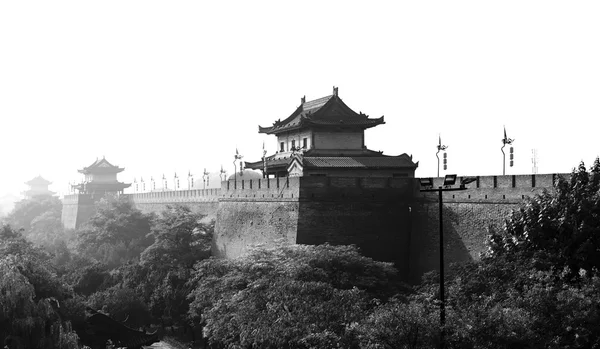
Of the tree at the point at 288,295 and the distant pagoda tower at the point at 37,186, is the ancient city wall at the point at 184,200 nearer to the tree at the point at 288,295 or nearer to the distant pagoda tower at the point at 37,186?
the tree at the point at 288,295

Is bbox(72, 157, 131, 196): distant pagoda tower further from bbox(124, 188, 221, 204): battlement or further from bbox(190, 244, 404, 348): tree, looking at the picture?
bbox(190, 244, 404, 348): tree

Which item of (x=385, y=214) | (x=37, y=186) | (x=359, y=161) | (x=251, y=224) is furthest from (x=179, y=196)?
(x=37, y=186)

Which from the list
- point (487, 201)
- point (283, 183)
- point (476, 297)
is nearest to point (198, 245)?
point (283, 183)

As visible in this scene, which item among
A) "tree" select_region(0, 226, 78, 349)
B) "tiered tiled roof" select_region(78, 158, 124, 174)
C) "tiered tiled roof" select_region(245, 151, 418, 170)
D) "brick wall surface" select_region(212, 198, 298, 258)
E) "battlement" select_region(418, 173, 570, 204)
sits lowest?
"tree" select_region(0, 226, 78, 349)

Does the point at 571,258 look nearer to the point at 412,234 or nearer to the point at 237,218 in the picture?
the point at 412,234

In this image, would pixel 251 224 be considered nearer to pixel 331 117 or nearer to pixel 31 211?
pixel 331 117

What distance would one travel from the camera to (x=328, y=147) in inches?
1004

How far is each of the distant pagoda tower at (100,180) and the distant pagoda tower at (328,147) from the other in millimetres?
25590

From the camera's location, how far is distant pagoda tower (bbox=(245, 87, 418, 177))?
76.6 ft

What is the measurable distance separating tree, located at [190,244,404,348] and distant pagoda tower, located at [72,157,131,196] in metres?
29.9

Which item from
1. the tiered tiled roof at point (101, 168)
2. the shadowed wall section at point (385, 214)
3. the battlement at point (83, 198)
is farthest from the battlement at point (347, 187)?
the tiered tiled roof at point (101, 168)

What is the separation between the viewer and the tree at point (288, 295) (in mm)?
13506

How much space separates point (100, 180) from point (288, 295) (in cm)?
3861

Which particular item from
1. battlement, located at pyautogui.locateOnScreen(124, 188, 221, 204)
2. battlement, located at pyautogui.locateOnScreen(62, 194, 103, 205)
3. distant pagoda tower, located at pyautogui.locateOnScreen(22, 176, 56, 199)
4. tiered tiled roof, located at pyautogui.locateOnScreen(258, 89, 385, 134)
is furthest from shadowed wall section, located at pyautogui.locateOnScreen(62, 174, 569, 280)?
distant pagoda tower, located at pyautogui.locateOnScreen(22, 176, 56, 199)
